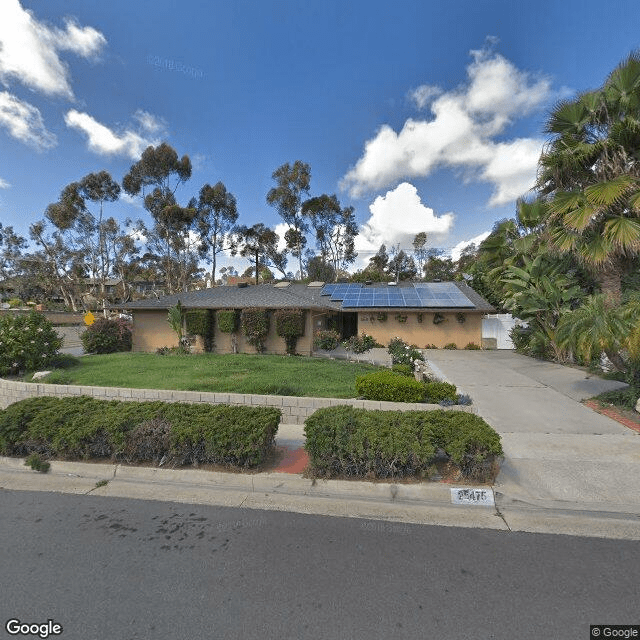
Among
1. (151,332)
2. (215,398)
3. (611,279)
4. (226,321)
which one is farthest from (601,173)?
(151,332)

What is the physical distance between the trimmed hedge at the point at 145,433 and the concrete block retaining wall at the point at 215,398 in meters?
1.41

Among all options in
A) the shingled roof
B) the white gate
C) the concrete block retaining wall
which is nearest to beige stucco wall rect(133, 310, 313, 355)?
the shingled roof

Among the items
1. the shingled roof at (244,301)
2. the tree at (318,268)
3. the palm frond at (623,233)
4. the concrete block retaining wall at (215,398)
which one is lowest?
the concrete block retaining wall at (215,398)

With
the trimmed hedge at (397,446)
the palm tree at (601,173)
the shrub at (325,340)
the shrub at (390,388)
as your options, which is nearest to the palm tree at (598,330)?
the palm tree at (601,173)

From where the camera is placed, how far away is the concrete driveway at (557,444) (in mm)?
3631

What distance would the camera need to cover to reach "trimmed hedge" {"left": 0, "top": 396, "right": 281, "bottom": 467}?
4.21 meters

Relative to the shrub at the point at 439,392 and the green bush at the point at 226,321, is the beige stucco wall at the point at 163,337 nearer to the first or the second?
the green bush at the point at 226,321

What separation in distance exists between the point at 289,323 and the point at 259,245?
23.8 meters

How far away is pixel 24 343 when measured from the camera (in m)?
9.09

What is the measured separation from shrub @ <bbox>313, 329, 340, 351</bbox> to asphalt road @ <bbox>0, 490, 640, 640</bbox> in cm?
1091

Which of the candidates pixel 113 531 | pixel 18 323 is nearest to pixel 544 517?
pixel 113 531

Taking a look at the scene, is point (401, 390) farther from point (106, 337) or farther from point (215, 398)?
point (106, 337)

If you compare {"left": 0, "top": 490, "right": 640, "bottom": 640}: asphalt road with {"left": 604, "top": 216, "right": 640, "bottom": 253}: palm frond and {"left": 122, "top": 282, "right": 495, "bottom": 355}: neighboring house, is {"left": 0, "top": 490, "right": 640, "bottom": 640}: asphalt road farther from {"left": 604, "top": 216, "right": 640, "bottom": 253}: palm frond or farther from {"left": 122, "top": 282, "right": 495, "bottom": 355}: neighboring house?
{"left": 122, "top": 282, "right": 495, "bottom": 355}: neighboring house

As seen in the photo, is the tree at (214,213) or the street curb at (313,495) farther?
the tree at (214,213)
